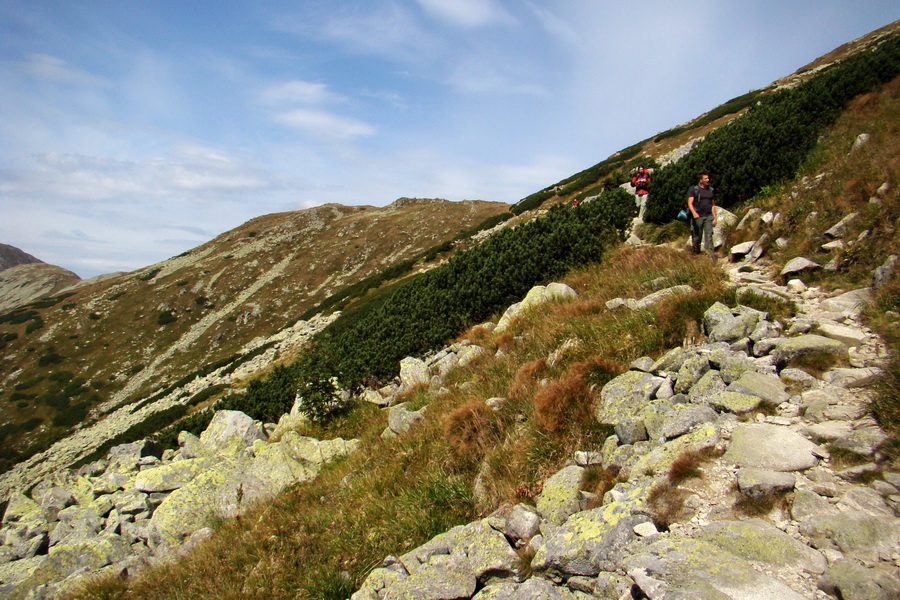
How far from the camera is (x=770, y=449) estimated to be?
3.41 m

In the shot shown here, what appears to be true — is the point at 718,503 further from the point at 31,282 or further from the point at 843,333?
the point at 31,282

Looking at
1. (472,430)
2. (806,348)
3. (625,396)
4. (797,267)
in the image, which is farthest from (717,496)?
(797,267)

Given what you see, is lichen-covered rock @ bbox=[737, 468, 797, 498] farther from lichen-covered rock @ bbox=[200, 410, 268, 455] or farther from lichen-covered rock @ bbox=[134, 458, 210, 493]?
lichen-covered rock @ bbox=[200, 410, 268, 455]

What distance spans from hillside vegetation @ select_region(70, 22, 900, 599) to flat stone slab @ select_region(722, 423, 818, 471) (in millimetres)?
536

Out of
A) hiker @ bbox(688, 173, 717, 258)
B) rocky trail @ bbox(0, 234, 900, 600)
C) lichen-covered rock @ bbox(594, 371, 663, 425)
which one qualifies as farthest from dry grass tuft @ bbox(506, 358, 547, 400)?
hiker @ bbox(688, 173, 717, 258)

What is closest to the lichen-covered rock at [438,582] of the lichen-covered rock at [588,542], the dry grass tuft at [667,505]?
the lichen-covered rock at [588,542]

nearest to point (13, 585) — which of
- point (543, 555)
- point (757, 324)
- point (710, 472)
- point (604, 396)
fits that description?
point (543, 555)

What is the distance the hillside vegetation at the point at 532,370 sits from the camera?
15.9ft

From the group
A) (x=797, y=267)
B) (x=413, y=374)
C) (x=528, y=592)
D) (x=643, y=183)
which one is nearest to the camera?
(x=528, y=592)

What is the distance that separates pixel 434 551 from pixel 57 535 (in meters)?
9.93

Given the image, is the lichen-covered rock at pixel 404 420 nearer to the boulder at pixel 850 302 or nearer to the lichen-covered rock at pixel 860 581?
the lichen-covered rock at pixel 860 581

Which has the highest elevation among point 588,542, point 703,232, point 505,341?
point 703,232

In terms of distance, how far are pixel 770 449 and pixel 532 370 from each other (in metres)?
3.42

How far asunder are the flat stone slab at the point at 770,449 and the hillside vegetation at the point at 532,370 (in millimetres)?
536
